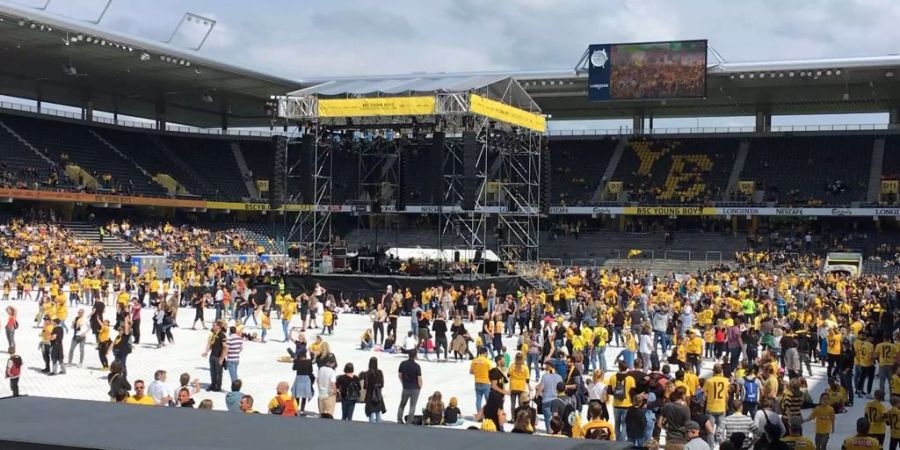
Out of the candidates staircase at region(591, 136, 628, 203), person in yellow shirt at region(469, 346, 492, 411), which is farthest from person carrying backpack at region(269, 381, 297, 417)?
staircase at region(591, 136, 628, 203)

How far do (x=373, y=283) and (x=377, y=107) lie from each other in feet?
19.6

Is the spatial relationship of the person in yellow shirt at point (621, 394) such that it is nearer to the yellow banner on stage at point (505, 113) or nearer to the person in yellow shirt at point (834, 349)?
the person in yellow shirt at point (834, 349)

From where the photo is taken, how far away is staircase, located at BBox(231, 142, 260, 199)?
58.3m

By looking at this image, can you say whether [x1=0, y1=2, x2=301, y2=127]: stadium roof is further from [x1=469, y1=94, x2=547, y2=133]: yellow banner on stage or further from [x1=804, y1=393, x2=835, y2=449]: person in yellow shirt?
[x1=804, y1=393, x2=835, y2=449]: person in yellow shirt

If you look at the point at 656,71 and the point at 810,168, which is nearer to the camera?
the point at 656,71

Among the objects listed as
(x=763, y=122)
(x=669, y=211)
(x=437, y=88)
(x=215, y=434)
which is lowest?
(x=215, y=434)

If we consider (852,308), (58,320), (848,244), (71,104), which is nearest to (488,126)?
(852,308)

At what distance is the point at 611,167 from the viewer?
55.7 m

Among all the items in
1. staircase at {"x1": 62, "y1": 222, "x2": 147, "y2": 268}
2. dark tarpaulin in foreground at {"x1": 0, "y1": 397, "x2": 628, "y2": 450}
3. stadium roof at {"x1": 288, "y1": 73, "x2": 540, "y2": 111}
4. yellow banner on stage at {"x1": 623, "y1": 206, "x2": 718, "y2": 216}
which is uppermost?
stadium roof at {"x1": 288, "y1": 73, "x2": 540, "y2": 111}

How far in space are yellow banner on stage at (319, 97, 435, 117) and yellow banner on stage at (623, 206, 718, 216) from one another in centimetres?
2122

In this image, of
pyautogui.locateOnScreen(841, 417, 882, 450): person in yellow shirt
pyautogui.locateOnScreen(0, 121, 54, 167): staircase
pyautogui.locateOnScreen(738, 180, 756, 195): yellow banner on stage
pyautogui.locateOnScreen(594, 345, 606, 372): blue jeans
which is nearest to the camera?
pyautogui.locateOnScreen(841, 417, 882, 450): person in yellow shirt

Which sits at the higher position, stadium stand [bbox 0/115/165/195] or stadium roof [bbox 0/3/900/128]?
stadium roof [bbox 0/3/900/128]

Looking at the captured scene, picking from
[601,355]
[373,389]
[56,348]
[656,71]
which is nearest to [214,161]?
[656,71]

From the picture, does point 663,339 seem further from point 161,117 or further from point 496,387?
point 161,117
